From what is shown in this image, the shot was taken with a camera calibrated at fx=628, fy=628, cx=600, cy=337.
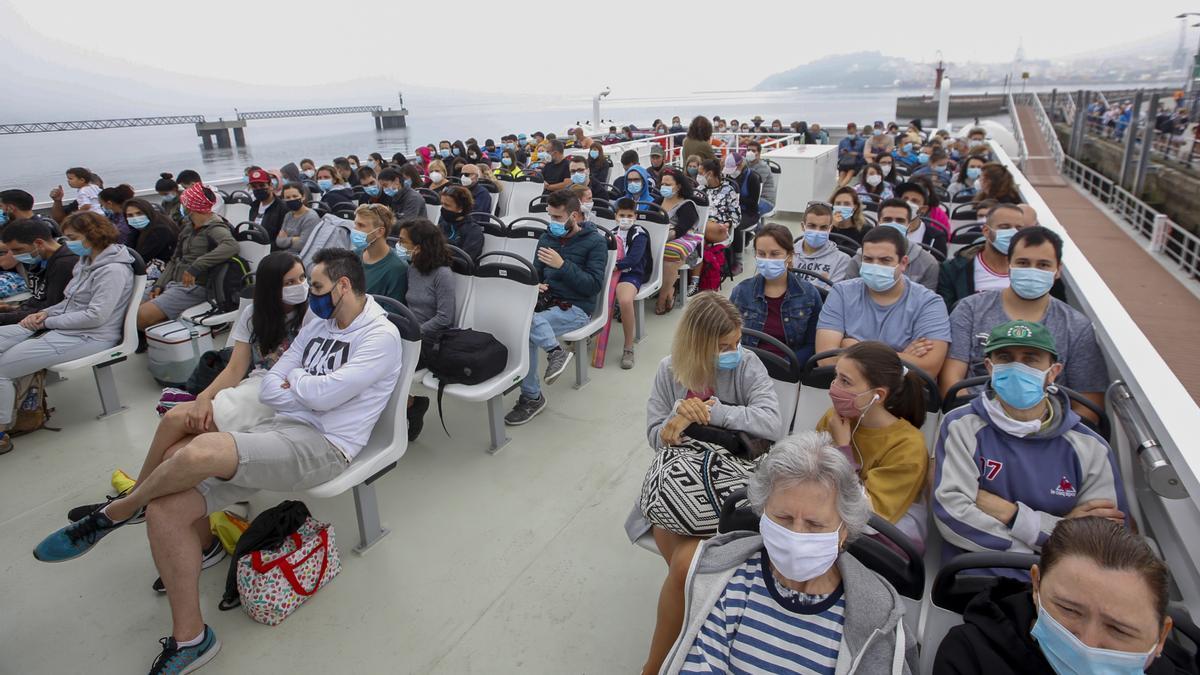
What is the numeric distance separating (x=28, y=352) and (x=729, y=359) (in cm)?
395

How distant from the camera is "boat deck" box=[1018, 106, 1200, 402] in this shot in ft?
27.8

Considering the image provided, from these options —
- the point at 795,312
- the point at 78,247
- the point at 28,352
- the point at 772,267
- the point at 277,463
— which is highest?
the point at 78,247

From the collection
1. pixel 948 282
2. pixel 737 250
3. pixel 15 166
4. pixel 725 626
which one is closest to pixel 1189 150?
Result: pixel 737 250

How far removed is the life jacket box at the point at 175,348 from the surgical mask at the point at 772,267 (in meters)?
3.72

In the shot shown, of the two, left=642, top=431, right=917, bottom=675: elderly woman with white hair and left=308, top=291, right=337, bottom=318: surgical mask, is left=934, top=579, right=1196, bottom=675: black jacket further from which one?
left=308, top=291, right=337, bottom=318: surgical mask

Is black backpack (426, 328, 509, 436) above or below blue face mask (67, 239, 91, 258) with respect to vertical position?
below

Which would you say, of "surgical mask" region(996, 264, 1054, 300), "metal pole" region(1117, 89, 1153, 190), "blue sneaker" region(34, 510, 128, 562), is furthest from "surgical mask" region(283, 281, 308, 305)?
"metal pole" region(1117, 89, 1153, 190)

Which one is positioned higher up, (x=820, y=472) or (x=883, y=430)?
(x=820, y=472)

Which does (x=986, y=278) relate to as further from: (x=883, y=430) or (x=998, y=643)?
(x=998, y=643)

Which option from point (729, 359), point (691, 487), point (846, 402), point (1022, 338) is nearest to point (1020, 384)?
point (1022, 338)

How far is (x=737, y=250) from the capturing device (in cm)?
701

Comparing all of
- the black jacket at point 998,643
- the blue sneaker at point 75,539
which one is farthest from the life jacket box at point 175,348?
the black jacket at point 998,643

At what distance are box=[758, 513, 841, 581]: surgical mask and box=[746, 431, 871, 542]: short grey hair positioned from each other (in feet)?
0.21

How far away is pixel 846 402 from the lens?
6.53 ft
